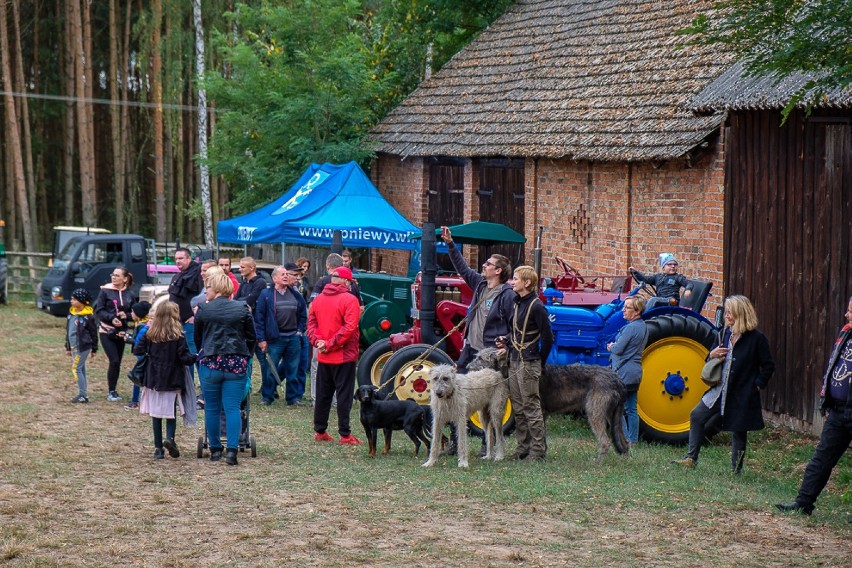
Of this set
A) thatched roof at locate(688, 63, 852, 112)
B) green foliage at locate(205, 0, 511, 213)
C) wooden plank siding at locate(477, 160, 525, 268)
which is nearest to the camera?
thatched roof at locate(688, 63, 852, 112)

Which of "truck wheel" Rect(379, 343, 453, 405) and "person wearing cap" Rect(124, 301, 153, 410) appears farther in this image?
→ "person wearing cap" Rect(124, 301, 153, 410)

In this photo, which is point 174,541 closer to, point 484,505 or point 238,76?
point 484,505

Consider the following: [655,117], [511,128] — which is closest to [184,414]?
[655,117]

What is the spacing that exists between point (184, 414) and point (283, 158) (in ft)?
44.9

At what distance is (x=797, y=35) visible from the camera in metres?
9.09

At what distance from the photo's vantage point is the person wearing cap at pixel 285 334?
15234 mm

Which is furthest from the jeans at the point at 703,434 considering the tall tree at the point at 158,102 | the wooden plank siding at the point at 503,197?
the tall tree at the point at 158,102

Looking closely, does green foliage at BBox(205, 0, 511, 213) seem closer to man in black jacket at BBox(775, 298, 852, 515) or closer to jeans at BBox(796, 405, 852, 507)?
man in black jacket at BBox(775, 298, 852, 515)

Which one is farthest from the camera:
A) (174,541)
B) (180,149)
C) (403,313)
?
(180,149)

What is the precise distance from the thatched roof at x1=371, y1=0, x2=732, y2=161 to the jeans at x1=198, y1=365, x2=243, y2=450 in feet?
21.8

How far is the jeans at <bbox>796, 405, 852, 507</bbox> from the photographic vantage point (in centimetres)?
907

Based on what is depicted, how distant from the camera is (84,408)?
14.9 m

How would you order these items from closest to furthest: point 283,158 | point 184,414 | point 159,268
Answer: point 184,414
point 283,158
point 159,268

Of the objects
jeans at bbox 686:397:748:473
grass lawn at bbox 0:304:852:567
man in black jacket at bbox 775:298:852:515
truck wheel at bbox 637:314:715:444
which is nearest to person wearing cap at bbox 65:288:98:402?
grass lawn at bbox 0:304:852:567
